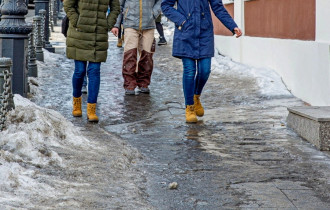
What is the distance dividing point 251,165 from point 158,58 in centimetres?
1078

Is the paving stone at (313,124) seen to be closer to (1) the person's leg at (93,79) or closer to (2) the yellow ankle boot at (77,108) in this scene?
(1) the person's leg at (93,79)

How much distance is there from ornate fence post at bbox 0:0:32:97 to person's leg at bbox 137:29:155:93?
2887 mm

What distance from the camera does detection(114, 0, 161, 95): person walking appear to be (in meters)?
10.7

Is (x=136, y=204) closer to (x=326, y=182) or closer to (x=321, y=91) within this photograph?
(x=326, y=182)

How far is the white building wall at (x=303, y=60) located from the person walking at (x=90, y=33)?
8.53ft

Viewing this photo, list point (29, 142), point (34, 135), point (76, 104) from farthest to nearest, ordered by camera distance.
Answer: point (76, 104)
point (34, 135)
point (29, 142)

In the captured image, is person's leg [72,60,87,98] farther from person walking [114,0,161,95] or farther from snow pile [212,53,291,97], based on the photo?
snow pile [212,53,291,97]

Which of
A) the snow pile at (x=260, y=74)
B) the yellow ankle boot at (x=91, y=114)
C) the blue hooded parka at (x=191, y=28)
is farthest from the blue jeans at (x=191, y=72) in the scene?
the snow pile at (x=260, y=74)

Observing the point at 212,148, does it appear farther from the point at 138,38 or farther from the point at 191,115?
the point at 138,38

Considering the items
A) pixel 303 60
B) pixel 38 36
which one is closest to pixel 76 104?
pixel 303 60

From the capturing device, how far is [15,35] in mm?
8102

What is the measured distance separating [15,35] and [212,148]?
2484 mm

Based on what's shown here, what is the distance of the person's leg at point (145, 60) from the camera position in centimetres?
1094

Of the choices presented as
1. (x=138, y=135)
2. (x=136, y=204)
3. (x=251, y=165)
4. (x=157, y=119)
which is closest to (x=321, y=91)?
(x=157, y=119)
